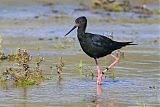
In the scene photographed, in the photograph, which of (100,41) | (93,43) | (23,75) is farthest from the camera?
(100,41)

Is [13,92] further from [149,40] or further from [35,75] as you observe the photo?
[149,40]

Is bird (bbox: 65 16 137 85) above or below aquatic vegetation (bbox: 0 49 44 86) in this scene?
above

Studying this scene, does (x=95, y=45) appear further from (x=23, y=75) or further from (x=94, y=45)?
(x=23, y=75)

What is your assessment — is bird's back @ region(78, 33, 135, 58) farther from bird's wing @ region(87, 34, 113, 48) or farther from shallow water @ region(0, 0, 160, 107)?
shallow water @ region(0, 0, 160, 107)

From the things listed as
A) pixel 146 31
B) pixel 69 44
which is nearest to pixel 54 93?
pixel 69 44

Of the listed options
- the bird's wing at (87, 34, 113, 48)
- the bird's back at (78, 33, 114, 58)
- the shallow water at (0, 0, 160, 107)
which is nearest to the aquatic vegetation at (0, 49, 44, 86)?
the shallow water at (0, 0, 160, 107)

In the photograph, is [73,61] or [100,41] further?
[73,61]

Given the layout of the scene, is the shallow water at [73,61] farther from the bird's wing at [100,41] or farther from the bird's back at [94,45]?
the bird's wing at [100,41]

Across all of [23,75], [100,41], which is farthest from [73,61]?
[23,75]

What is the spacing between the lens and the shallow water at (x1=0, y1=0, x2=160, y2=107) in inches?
366

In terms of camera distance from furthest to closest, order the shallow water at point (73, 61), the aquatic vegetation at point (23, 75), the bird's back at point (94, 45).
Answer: the bird's back at point (94, 45)
the aquatic vegetation at point (23, 75)
the shallow water at point (73, 61)

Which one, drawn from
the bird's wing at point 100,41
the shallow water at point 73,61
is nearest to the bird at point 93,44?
the bird's wing at point 100,41

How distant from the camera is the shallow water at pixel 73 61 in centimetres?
931

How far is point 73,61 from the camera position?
1295cm
